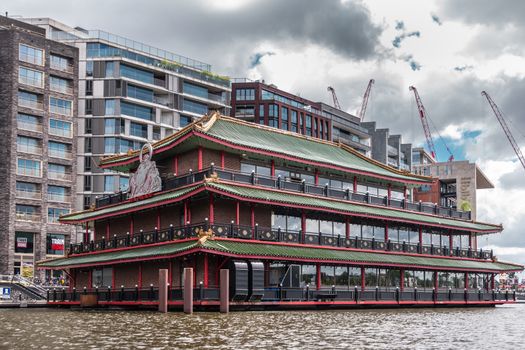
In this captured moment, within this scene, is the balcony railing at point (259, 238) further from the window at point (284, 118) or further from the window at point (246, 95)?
the window at point (246, 95)

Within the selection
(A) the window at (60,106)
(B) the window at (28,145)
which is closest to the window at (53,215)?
(B) the window at (28,145)

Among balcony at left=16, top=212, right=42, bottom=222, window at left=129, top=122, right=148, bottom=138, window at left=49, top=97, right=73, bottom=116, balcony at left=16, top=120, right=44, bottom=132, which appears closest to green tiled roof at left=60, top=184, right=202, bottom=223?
balcony at left=16, top=212, right=42, bottom=222

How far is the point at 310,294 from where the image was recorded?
60.3 m

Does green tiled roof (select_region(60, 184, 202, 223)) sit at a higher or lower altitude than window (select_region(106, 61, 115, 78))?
lower

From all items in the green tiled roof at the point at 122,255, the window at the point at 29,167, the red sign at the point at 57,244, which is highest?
the window at the point at 29,167

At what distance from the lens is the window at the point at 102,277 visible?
6925 centimetres

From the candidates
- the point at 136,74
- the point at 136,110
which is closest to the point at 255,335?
the point at 136,110

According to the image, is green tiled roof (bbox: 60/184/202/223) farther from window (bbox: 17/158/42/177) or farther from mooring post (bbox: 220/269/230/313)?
window (bbox: 17/158/42/177)

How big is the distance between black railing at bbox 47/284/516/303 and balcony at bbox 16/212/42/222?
36.8 metres

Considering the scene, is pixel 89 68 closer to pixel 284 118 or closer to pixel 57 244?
pixel 57 244

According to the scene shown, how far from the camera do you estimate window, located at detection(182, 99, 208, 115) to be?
130 metres

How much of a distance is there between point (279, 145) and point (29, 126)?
52558 mm

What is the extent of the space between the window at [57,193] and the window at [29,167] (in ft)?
9.74

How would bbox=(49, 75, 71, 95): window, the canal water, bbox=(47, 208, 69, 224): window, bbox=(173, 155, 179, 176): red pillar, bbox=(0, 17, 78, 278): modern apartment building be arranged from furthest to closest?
1. bbox=(49, 75, 71, 95): window
2. bbox=(47, 208, 69, 224): window
3. bbox=(0, 17, 78, 278): modern apartment building
4. bbox=(173, 155, 179, 176): red pillar
5. the canal water
